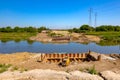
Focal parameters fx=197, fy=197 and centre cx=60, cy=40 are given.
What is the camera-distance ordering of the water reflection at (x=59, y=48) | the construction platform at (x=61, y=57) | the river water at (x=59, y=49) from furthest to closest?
the water reflection at (x=59, y=48) < the river water at (x=59, y=49) < the construction platform at (x=61, y=57)

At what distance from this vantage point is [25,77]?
12578 mm

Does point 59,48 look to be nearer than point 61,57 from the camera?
No

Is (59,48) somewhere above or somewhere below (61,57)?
below

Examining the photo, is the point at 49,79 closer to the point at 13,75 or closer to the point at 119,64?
the point at 13,75

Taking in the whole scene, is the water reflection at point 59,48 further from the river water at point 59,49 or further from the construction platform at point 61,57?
the construction platform at point 61,57

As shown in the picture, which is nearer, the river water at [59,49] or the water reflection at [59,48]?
the river water at [59,49]

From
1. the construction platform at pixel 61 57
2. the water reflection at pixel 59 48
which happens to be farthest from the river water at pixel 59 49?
the construction platform at pixel 61 57

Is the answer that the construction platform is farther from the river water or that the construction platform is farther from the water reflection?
the water reflection

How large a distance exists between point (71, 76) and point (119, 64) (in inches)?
252

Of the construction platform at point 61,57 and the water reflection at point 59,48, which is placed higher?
the construction platform at point 61,57

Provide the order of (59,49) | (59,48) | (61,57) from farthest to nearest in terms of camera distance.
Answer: (59,48) → (59,49) → (61,57)

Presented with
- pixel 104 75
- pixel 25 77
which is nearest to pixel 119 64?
pixel 104 75

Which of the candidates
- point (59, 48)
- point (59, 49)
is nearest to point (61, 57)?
point (59, 49)

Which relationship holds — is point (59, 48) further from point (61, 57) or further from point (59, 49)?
point (61, 57)
